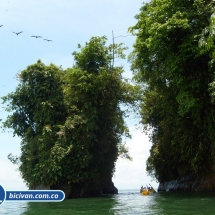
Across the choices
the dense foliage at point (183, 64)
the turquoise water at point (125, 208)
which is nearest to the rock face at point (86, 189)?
the turquoise water at point (125, 208)

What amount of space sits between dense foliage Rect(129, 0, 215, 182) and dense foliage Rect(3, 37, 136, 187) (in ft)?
11.2

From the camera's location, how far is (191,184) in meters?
26.7

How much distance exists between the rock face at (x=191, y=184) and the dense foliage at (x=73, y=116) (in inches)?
222

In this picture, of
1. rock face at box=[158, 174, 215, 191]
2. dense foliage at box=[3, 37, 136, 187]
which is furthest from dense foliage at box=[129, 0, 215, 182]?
dense foliage at box=[3, 37, 136, 187]

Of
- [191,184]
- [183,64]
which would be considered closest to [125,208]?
[183,64]

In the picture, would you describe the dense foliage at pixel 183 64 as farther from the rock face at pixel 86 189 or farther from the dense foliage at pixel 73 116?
the rock face at pixel 86 189

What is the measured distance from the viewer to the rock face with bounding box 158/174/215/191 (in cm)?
2397

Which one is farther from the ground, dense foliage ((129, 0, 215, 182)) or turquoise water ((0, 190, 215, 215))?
dense foliage ((129, 0, 215, 182))

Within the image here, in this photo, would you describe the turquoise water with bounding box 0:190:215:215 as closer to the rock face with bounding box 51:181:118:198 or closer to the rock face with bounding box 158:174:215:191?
the rock face with bounding box 51:181:118:198

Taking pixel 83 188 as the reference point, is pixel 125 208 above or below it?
below

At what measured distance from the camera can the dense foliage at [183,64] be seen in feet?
54.8

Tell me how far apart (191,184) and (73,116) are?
414 inches

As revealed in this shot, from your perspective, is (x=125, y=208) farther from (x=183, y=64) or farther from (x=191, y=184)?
(x=191, y=184)

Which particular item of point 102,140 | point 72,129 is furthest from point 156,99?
point 72,129
